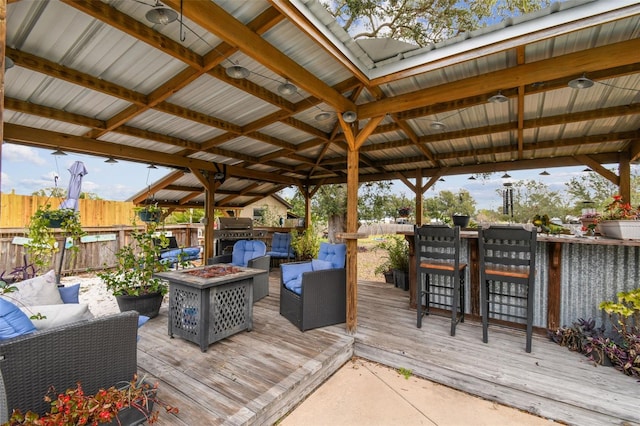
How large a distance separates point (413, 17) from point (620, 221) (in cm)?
787

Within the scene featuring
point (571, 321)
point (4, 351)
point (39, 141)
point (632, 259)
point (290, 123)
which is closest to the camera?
point (4, 351)

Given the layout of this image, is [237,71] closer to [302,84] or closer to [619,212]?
[302,84]

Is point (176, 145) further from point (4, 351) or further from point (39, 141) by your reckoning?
point (4, 351)

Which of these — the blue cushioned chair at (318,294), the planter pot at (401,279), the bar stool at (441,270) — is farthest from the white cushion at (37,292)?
the planter pot at (401,279)

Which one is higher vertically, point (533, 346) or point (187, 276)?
point (187, 276)

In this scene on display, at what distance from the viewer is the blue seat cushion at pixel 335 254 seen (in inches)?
159

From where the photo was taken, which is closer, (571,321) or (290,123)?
(571,321)

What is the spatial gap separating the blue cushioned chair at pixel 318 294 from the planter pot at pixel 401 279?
7.16ft

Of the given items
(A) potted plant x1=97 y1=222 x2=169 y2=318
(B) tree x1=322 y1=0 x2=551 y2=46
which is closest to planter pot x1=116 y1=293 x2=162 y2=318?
(A) potted plant x1=97 y1=222 x2=169 y2=318

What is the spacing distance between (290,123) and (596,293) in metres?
4.44

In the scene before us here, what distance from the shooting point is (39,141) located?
181 inches

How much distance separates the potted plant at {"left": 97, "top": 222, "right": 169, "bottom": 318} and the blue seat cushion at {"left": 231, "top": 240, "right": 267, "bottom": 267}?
5.23ft

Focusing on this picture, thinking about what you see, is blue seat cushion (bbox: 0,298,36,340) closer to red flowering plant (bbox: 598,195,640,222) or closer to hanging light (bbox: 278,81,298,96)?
hanging light (bbox: 278,81,298,96)

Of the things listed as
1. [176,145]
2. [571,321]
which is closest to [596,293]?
[571,321]
